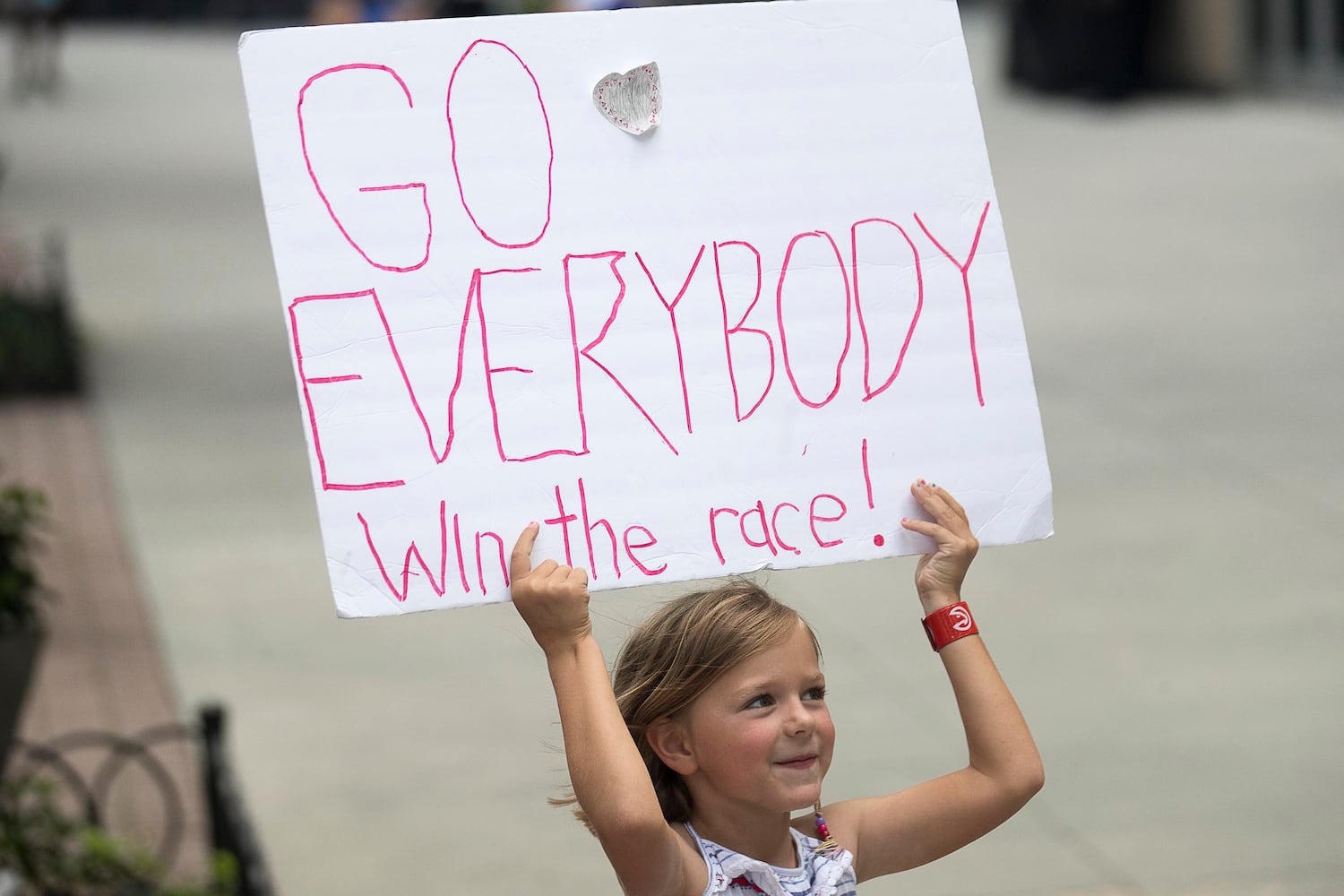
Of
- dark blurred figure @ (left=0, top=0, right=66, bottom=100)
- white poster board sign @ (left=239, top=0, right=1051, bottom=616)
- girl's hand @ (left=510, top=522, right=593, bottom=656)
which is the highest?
dark blurred figure @ (left=0, top=0, right=66, bottom=100)

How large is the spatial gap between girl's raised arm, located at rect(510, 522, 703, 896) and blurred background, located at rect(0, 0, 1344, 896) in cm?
32

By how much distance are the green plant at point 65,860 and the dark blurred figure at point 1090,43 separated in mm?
15688

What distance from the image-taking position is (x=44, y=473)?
9.30 metres

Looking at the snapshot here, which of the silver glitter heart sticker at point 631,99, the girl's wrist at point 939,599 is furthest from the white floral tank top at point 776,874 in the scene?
the silver glitter heart sticker at point 631,99

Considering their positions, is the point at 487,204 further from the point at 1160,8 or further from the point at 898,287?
the point at 1160,8

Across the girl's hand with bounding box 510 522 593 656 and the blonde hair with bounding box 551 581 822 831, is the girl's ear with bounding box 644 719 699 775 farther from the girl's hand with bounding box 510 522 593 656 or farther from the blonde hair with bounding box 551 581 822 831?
the girl's hand with bounding box 510 522 593 656

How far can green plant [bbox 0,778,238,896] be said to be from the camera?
4.19m

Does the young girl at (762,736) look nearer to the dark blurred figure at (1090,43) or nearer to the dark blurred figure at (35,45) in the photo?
the dark blurred figure at (1090,43)

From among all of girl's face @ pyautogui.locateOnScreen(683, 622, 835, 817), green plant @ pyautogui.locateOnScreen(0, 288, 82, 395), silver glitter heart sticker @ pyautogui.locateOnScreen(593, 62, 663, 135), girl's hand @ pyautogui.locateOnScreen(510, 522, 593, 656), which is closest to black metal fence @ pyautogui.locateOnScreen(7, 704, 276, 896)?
girl's face @ pyautogui.locateOnScreen(683, 622, 835, 817)

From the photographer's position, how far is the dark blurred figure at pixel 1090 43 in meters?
18.0

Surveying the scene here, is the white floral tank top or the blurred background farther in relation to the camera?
the blurred background

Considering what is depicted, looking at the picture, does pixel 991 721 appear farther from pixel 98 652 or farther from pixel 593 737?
pixel 98 652

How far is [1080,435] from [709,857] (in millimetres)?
7629

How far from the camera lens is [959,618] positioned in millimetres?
1993
